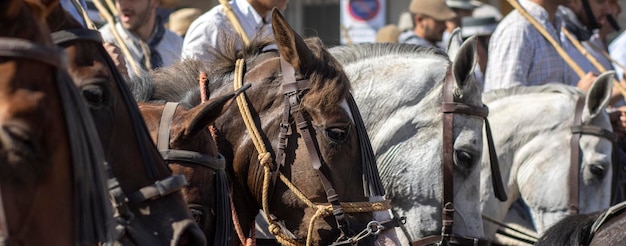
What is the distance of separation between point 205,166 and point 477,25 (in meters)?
7.26

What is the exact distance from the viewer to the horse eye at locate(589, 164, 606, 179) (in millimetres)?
6621

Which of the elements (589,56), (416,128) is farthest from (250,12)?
(589,56)

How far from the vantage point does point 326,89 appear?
13.7 ft

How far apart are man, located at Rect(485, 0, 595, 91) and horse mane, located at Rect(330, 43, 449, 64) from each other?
1685 millimetres

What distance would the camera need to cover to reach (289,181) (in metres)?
4.18

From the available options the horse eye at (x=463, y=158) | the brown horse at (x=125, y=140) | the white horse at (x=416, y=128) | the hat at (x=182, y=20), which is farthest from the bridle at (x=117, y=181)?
the hat at (x=182, y=20)

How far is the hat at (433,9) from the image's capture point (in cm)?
1014

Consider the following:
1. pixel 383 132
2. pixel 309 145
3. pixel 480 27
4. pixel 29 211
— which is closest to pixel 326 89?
pixel 309 145

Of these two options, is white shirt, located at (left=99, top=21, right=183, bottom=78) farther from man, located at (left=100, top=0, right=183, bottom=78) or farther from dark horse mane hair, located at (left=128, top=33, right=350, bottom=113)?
dark horse mane hair, located at (left=128, top=33, right=350, bottom=113)

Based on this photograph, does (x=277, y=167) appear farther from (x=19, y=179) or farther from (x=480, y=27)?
(x=480, y=27)

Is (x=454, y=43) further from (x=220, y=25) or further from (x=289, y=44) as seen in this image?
(x=289, y=44)

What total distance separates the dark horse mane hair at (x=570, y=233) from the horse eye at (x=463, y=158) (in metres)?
0.76

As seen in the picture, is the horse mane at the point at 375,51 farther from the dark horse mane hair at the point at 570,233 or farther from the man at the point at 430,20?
the man at the point at 430,20

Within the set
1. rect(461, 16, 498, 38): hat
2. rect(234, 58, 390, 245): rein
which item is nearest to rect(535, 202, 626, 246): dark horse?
rect(234, 58, 390, 245): rein
